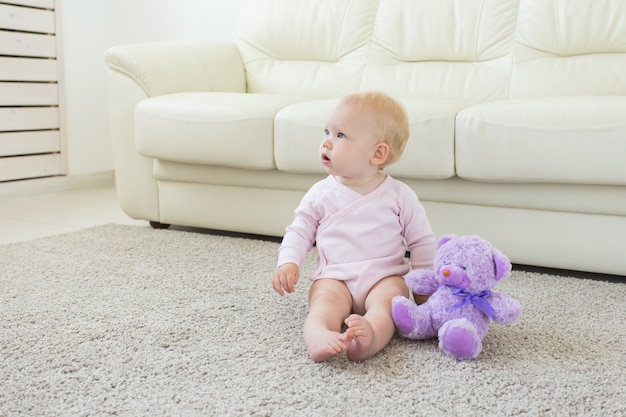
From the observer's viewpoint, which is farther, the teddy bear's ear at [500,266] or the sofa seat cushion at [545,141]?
the sofa seat cushion at [545,141]

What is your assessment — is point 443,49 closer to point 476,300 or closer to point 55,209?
point 476,300

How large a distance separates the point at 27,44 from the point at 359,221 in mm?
2311

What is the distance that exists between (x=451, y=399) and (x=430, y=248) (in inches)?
17.6

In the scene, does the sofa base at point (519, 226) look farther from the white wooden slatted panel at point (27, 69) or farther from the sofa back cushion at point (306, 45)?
the white wooden slatted panel at point (27, 69)

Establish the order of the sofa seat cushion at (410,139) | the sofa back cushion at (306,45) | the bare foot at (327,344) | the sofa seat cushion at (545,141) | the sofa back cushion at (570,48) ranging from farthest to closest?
the sofa back cushion at (306,45), the sofa back cushion at (570,48), the sofa seat cushion at (410,139), the sofa seat cushion at (545,141), the bare foot at (327,344)

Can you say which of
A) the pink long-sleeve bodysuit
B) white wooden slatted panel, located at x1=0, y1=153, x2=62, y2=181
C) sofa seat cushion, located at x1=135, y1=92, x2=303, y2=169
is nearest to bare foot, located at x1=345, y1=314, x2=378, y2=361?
the pink long-sleeve bodysuit

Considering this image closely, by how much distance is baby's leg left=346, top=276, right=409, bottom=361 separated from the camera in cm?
117

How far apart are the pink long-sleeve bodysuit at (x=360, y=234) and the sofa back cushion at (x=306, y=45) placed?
128 centimetres

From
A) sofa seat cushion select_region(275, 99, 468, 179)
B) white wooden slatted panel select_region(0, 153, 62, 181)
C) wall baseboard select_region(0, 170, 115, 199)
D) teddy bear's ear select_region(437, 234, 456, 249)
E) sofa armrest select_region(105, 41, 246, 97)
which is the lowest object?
wall baseboard select_region(0, 170, 115, 199)

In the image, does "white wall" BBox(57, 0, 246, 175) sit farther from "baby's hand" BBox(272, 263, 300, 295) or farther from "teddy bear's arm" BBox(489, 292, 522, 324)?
"teddy bear's arm" BBox(489, 292, 522, 324)

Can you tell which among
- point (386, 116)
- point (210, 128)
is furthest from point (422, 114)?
point (210, 128)

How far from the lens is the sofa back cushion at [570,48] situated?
2.28 metres

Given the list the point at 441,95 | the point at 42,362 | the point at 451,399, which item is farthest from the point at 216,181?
the point at 451,399

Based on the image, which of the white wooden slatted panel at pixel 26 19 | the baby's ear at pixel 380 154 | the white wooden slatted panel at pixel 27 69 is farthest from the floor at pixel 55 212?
the baby's ear at pixel 380 154
